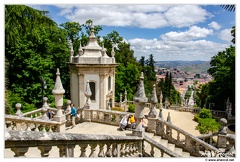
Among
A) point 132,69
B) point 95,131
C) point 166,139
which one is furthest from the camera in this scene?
point 132,69

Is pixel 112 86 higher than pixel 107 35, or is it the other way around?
pixel 107 35

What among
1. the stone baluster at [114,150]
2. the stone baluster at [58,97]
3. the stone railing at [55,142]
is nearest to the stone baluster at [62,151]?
the stone railing at [55,142]

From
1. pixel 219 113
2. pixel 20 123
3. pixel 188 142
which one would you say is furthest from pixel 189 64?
pixel 20 123

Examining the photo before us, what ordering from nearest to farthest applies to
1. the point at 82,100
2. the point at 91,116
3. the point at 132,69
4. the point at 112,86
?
1. the point at 91,116
2. the point at 82,100
3. the point at 112,86
4. the point at 132,69

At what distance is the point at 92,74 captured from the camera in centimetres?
1905

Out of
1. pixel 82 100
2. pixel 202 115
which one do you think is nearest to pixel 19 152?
pixel 82 100

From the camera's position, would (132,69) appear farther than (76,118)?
Yes

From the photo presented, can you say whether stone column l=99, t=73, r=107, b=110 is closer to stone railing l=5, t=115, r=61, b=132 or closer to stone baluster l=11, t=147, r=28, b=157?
stone railing l=5, t=115, r=61, b=132

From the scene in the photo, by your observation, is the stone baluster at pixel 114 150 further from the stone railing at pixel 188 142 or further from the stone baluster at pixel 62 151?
the stone railing at pixel 188 142

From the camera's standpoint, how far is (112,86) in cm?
2180

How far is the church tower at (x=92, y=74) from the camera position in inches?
738

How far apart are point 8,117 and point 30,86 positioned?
51.2ft

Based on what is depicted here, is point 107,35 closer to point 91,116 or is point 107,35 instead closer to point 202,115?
point 202,115

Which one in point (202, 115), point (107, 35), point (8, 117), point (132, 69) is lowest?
point (202, 115)
